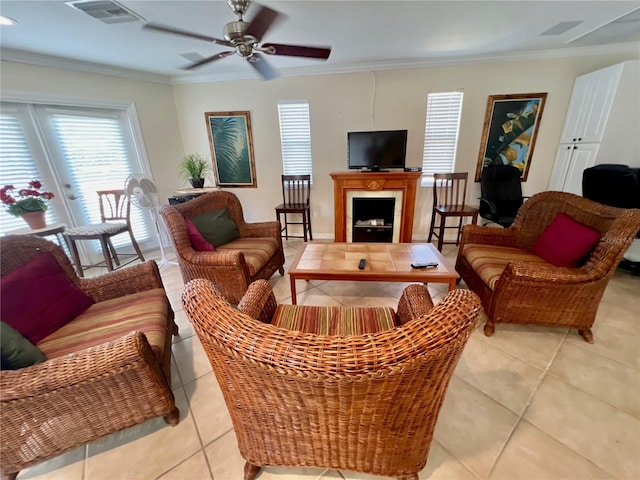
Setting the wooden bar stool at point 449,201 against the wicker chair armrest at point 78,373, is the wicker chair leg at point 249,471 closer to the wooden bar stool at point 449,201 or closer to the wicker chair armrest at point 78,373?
the wicker chair armrest at point 78,373

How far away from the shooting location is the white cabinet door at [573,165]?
9.18 ft

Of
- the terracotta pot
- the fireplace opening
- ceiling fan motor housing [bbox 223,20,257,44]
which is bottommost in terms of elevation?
the fireplace opening

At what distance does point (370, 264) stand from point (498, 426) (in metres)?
1.13

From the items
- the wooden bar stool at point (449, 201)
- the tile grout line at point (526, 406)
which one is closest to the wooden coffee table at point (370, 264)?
the tile grout line at point (526, 406)

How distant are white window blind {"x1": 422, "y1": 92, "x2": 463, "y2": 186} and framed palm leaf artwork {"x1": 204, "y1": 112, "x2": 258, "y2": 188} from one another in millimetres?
2567

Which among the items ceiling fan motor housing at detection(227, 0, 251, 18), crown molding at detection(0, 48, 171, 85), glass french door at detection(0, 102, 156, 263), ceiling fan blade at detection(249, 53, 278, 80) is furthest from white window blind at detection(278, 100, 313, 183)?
glass french door at detection(0, 102, 156, 263)

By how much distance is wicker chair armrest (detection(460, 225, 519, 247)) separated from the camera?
2195 millimetres

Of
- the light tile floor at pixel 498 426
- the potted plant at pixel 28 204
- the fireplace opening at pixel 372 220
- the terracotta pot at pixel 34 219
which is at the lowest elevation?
the light tile floor at pixel 498 426

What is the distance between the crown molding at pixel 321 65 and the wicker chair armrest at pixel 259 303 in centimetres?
321

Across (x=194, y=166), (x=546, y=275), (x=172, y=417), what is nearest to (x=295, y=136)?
(x=194, y=166)

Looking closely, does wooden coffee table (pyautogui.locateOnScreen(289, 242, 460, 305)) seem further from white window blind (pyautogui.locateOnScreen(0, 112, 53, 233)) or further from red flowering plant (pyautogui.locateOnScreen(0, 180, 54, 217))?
white window blind (pyautogui.locateOnScreen(0, 112, 53, 233))

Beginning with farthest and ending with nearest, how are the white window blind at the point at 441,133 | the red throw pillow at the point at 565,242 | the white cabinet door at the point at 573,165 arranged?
1. the white window blind at the point at 441,133
2. the white cabinet door at the point at 573,165
3. the red throw pillow at the point at 565,242

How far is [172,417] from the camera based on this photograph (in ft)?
4.06

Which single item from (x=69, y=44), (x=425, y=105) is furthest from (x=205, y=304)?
(x=425, y=105)
